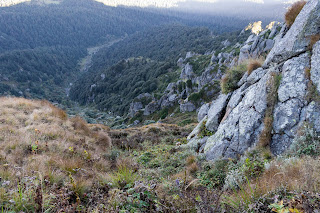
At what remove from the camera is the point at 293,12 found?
8.34 metres

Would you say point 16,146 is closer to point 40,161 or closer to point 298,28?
point 40,161

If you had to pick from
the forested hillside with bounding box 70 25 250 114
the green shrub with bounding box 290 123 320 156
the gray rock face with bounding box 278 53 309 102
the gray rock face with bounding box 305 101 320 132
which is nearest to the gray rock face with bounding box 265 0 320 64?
the gray rock face with bounding box 278 53 309 102

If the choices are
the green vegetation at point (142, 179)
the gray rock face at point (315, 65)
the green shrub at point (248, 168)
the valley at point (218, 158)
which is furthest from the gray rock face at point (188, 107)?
the green shrub at point (248, 168)

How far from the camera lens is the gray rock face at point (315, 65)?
5.53 m

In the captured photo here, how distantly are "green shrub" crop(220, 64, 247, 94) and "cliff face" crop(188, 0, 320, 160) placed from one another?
5.08 ft

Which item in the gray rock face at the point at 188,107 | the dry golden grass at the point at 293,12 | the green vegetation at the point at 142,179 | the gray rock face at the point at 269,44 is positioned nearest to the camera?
the green vegetation at the point at 142,179

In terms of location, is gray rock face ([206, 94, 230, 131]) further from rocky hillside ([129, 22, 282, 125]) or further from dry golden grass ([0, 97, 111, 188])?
dry golden grass ([0, 97, 111, 188])

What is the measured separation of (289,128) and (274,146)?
72 cm

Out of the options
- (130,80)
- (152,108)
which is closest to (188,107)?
(152,108)

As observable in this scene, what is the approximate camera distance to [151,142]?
43.7 ft

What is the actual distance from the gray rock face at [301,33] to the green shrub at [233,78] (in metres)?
2.37

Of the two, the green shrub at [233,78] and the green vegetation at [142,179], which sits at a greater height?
the green shrub at [233,78]

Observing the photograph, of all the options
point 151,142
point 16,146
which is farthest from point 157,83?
point 16,146

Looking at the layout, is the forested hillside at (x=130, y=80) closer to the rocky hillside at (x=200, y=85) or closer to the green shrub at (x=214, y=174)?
the rocky hillside at (x=200, y=85)
